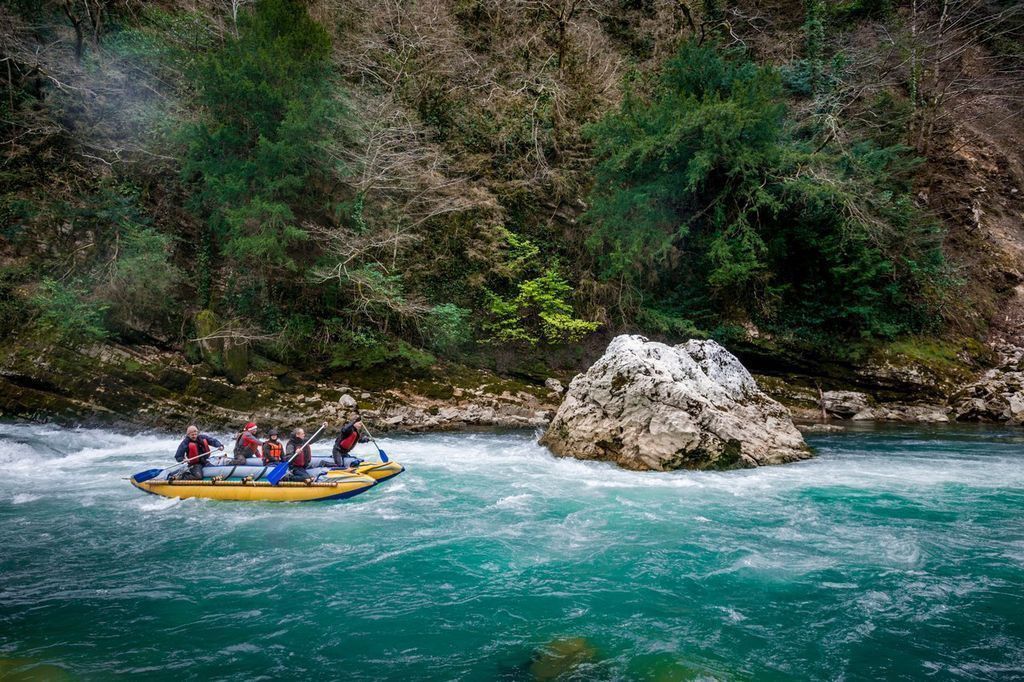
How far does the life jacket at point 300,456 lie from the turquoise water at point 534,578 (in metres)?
0.93

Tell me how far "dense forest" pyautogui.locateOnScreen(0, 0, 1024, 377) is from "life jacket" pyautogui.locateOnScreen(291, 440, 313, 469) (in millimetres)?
5477

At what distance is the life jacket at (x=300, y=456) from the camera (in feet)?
28.1

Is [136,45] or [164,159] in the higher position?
[136,45]

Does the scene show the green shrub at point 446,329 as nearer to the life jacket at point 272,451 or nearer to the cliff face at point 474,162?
the cliff face at point 474,162

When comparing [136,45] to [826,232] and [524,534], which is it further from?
[826,232]

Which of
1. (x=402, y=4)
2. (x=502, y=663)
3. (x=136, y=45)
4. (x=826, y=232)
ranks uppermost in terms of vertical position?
(x=402, y=4)

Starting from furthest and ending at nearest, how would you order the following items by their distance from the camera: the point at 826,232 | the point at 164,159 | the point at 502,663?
the point at 826,232 → the point at 164,159 → the point at 502,663

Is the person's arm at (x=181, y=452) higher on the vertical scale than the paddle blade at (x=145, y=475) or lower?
higher

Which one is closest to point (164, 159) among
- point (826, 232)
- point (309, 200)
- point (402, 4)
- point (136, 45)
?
point (136, 45)

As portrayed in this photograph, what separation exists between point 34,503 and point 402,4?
690 inches

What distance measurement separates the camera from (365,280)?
1376 cm

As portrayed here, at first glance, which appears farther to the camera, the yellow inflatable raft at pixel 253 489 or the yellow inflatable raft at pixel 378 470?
the yellow inflatable raft at pixel 378 470

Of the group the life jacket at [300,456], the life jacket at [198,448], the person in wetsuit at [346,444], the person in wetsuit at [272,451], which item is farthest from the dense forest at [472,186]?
the life jacket at [300,456]

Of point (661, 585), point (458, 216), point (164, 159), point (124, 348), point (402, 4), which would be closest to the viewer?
point (661, 585)
